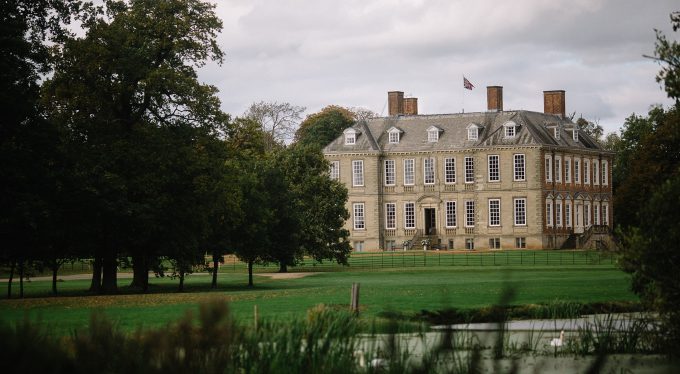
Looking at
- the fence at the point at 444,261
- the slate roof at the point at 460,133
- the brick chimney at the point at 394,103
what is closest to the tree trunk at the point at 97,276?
the fence at the point at 444,261

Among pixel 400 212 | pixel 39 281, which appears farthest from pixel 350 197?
pixel 39 281

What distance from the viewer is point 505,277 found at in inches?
208

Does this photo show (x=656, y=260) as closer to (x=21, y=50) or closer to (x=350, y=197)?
(x=21, y=50)

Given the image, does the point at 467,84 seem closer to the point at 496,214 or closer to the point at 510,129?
the point at 510,129

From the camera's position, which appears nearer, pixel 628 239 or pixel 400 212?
pixel 628 239

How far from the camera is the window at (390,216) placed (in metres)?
93.6

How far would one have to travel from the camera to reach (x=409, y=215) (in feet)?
305

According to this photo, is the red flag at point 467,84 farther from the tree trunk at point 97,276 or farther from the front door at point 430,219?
the tree trunk at point 97,276

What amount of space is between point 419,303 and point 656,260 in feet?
49.9

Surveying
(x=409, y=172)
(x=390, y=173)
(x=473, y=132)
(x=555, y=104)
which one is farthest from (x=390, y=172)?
(x=555, y=104)

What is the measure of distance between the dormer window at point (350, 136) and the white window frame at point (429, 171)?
6.53 m

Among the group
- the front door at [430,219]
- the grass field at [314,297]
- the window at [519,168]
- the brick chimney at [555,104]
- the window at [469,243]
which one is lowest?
the grass field at [314,297]

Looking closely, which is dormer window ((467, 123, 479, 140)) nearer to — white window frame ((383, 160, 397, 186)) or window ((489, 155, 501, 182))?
window ((489, 155, 501, 182))

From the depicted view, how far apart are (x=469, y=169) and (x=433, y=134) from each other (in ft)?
14.6
